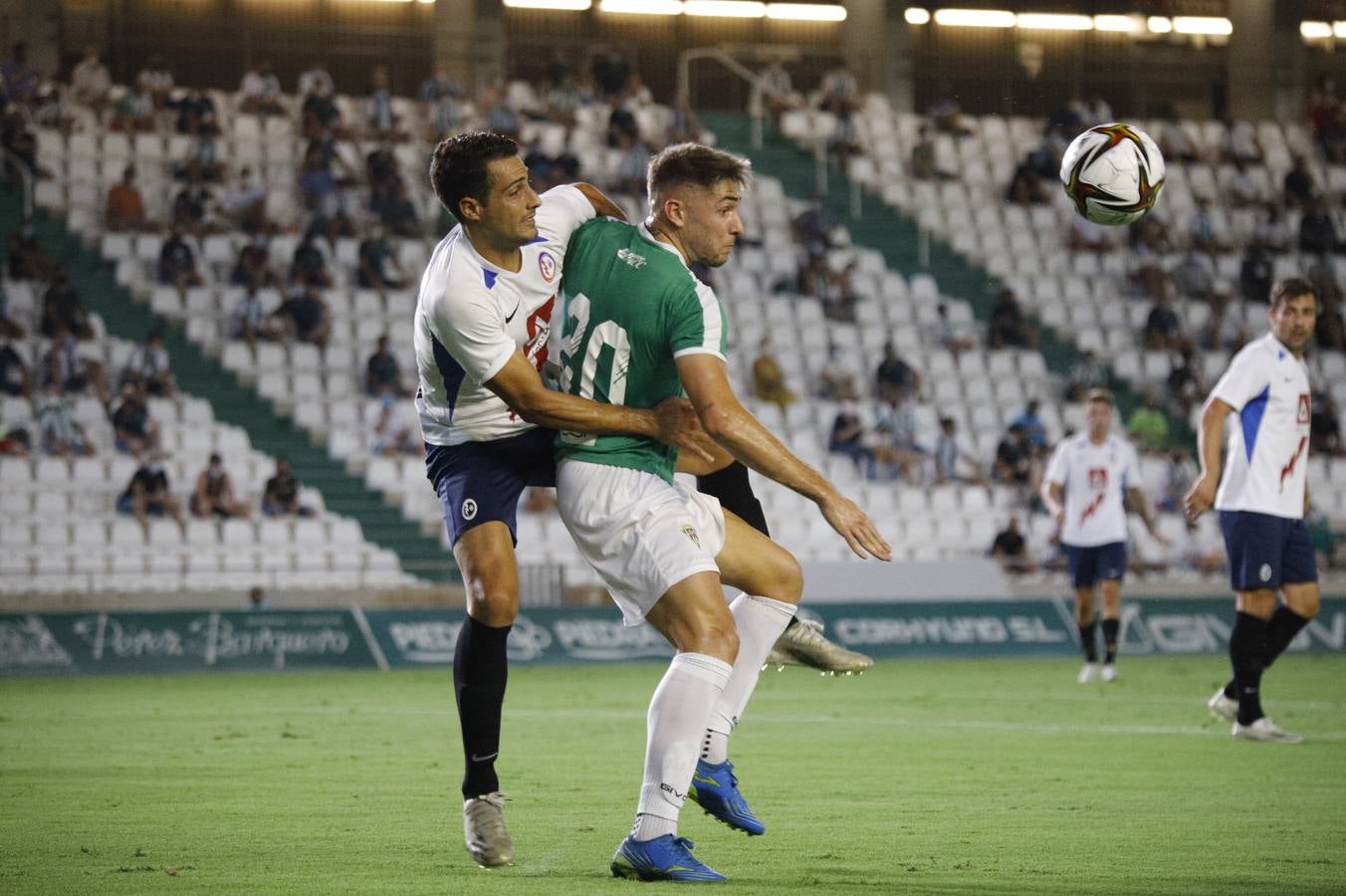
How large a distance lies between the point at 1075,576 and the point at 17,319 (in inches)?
514

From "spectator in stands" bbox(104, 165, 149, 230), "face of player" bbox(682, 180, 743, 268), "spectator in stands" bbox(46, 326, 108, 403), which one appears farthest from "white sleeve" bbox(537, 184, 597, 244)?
"spectator in stands" bbox(104, 165, 149, 230)

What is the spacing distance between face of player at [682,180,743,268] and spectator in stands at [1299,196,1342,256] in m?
Answer: 25.7

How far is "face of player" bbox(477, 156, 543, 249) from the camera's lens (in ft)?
21.0

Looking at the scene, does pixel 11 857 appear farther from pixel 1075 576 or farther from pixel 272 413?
pixel 272 413

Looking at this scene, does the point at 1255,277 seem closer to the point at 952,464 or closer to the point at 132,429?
the point at 952,464

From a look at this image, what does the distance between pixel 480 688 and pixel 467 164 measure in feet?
6.07

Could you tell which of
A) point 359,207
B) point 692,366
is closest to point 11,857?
point 692,366

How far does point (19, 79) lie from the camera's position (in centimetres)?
2503

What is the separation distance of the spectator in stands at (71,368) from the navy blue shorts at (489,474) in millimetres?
16123

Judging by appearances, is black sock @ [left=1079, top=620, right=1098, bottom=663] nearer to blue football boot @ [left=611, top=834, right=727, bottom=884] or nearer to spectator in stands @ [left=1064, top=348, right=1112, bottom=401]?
spectator in stands @ [left=1064, top=348, right=1112, bottom=401]

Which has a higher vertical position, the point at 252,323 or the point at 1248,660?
the point at 252,323

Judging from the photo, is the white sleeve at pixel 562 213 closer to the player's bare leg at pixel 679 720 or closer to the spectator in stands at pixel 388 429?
the player's bare leg at pixel 679 720

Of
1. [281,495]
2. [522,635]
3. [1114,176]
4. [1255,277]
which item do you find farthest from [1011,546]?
[1114,176]

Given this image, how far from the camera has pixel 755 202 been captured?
92.0 ft
